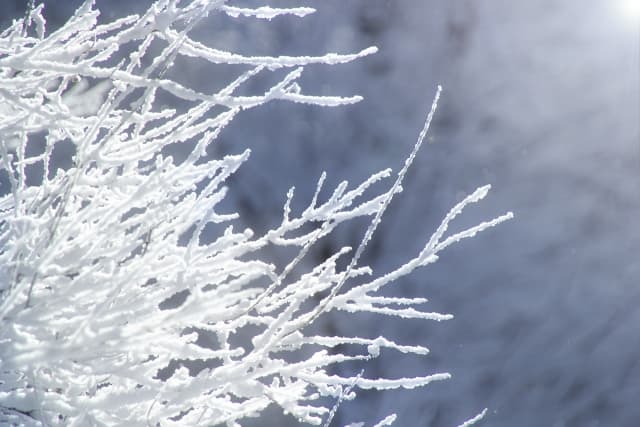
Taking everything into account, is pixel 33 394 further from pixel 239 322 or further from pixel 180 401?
pixel 239 322

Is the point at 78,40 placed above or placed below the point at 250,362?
above

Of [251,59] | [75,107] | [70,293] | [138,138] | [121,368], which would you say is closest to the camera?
[251,59]

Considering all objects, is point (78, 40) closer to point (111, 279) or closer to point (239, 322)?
point (111, 279)

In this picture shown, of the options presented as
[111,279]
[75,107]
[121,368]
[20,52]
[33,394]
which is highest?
[75,107]

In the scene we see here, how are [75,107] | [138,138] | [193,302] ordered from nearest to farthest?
[193,302], [138,138], [75,107]

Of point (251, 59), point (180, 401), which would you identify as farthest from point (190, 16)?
point (180, 401)

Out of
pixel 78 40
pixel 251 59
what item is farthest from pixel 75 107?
pixel 251 59

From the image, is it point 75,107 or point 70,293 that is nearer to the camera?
point 70,293

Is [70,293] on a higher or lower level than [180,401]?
higher

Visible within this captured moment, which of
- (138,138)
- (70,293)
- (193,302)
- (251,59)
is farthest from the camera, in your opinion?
(138,138)
